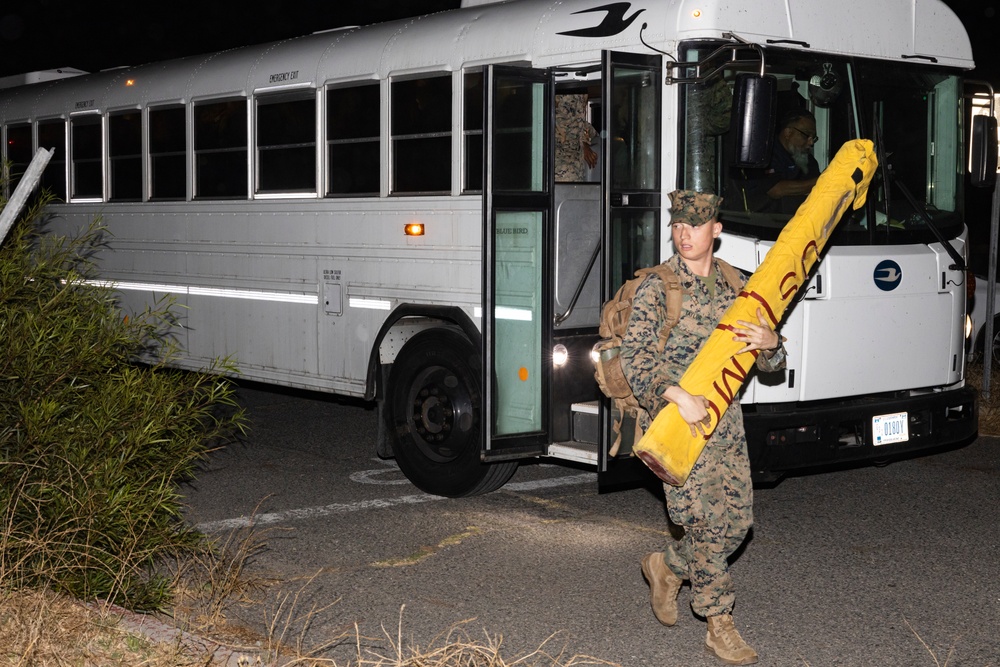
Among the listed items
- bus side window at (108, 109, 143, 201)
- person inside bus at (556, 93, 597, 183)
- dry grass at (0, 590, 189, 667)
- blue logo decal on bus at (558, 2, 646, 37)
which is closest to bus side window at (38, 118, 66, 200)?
bus side window at (108, 109, 143, 201)

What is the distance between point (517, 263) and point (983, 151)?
2929mm

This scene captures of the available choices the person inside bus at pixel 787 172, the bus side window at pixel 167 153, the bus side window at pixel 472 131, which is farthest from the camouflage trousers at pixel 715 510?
the bus side window at pixel 167 153

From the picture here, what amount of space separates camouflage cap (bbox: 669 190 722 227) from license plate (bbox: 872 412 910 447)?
8.51 ft

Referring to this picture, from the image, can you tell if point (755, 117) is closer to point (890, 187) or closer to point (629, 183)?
point (629, 183)

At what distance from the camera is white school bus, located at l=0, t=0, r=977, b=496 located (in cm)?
684

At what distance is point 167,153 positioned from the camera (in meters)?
10.5

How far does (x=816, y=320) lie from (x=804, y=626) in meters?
1.92

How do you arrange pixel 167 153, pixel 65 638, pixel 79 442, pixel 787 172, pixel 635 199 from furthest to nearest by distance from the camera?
pixel 167 153 < pixel 787 172 < pixel 635 199 < pixel 79 442 < pixel 65 638

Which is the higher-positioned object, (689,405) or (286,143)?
(286,143)

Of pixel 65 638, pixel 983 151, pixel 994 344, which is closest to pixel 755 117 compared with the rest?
pixel 983 151

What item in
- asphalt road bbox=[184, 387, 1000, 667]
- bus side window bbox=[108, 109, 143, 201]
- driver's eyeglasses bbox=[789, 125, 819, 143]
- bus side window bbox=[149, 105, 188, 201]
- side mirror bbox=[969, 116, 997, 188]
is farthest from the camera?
bus side window bbox=[108, 109, 143, 201]

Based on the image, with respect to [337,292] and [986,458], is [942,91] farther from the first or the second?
[337,292]

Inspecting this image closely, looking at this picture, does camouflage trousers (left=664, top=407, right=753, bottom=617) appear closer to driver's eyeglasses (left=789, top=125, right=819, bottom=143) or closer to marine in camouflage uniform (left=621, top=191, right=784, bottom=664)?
marine in camouflage uniform (left=621, top=191, right=784, bottom=664)

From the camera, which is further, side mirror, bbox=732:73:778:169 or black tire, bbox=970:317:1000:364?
black tire, bbox=970:317:1000:364
